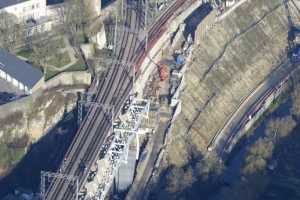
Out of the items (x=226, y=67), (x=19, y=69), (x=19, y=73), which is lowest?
(x=19, y=73)

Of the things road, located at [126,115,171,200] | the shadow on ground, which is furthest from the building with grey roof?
road, located at [126,115,171,200]

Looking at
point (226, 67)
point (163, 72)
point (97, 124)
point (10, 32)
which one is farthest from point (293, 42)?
point (10, 32)

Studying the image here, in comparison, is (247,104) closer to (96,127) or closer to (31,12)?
(96,127)

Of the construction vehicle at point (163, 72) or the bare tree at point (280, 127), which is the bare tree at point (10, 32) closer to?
the construction vehicle at point (163, 72)

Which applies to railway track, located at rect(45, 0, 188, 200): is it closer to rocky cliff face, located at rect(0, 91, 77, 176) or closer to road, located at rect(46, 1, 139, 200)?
road, located at rect(46, 1, 139, 200)

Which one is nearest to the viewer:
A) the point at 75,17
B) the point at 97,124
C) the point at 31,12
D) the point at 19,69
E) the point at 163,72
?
the point at 97,124

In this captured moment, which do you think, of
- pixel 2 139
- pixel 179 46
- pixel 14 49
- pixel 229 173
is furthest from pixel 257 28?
pixel 2 139

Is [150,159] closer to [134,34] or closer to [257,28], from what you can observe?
[134,34]
